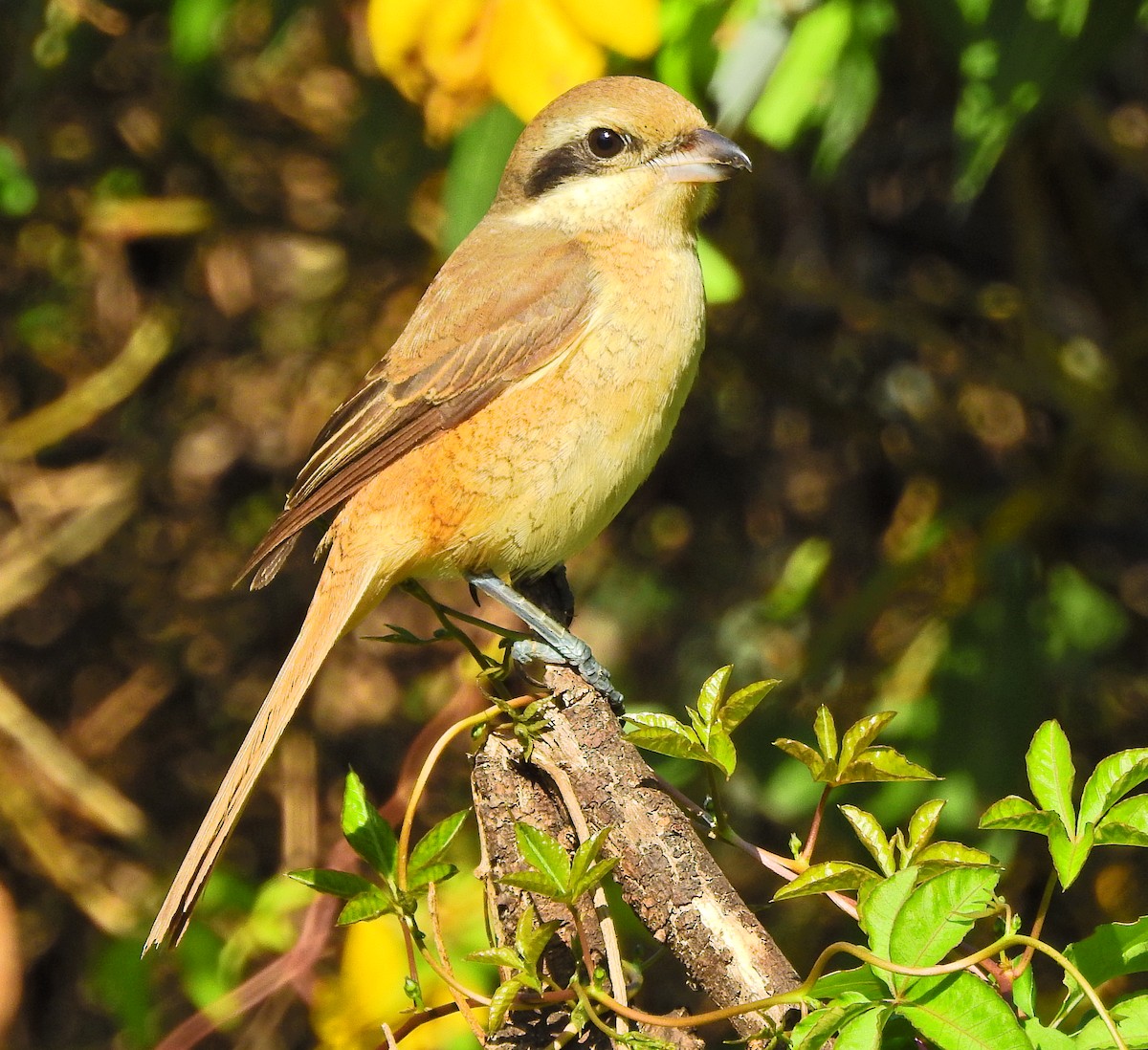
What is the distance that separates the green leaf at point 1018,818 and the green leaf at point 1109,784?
4cm

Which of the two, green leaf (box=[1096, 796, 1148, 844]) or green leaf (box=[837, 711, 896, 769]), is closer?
green leaf (box=[1096, 796, 1148, 844])

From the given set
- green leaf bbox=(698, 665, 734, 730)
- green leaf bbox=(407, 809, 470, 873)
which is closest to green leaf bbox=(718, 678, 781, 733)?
green leaf bbox=(698, 665, 734, 730)

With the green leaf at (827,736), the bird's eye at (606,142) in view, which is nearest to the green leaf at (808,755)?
the green leaf at (827,736)

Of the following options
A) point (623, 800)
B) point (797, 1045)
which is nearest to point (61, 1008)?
point (623, 800)

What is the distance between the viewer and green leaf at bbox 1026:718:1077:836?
155 cm

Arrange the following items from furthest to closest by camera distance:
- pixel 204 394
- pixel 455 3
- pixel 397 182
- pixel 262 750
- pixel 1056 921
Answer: pixel 204 394 < pixel 1056 921 < pixel 397 182 < pixel 455 3 < pixel 262 750

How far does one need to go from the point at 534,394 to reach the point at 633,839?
1.12 m

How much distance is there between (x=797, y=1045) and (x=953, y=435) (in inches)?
147

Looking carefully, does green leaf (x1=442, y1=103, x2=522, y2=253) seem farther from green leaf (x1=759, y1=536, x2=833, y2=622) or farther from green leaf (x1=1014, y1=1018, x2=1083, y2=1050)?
green leaf (x1=1014, y1=1018, x2=1083, y2=1050)

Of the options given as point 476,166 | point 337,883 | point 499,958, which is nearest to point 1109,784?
point 499,958

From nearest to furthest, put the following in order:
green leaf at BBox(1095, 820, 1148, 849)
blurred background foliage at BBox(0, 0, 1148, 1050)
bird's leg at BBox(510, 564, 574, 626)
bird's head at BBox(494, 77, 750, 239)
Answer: green leaf at BBox(1095, 820, 1148, 849) < bird's head at BBox(494, 77, 750, 239) < bird's leg at BBox(510, 564, 574, 626) < blurred background foliage at BBox(0, 0, 1148, 1050)

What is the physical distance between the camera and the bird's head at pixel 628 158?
9.38ft

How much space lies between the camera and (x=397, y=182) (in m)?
3.83

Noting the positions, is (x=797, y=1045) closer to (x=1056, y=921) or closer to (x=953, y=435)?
(x=1056, y=921)
